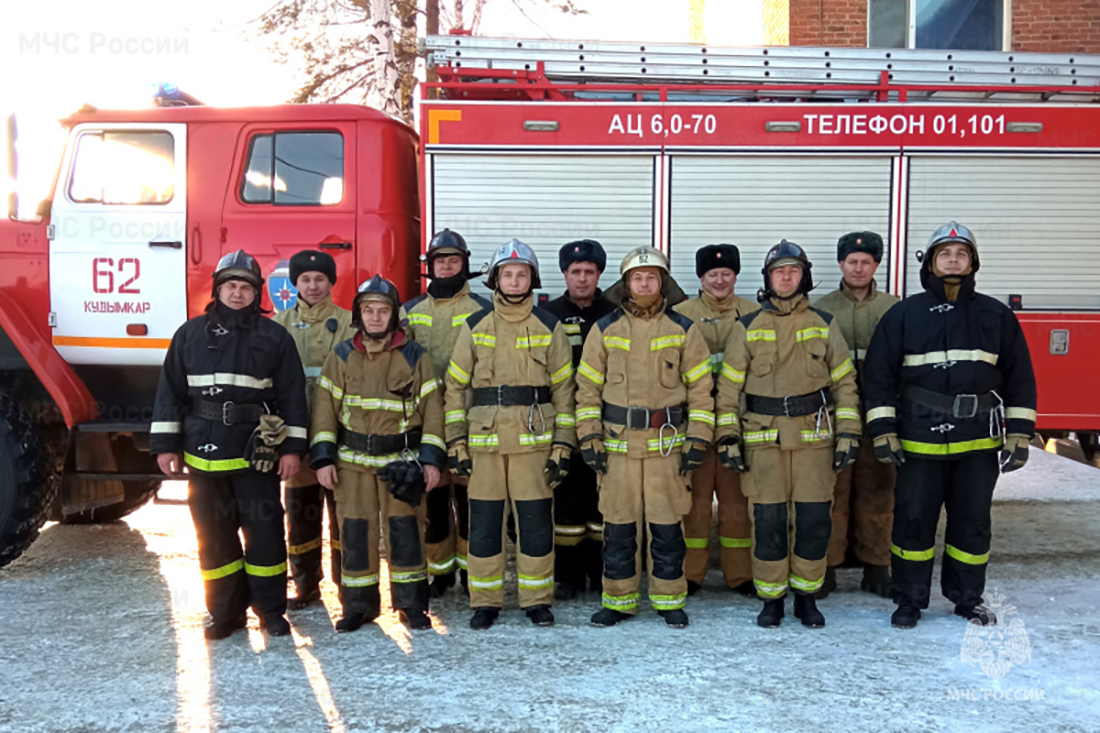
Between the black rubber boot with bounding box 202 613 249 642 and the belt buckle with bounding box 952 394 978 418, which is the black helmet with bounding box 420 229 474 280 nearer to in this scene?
the black rubber boot with bounding box 202 613 249 642

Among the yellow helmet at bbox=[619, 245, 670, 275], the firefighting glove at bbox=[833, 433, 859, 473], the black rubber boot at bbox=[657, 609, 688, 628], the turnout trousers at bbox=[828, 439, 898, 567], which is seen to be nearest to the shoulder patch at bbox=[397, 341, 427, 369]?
the yellow helmet at bbox=[619, 245, 670, 275]

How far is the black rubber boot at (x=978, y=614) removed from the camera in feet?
12.6

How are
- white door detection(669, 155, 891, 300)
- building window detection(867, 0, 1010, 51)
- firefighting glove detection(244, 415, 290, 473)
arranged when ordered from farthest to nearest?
building window detection(867, 0, 1010, 51) → white door detection(669, 155, 891, 300) → firefighting glove detection(244, 415, 290, 473)

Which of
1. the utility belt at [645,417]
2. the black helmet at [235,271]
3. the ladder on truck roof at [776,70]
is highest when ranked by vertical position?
the ladder on truck roof at [776,70]

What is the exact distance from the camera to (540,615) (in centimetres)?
386

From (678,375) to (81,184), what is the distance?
3.36m

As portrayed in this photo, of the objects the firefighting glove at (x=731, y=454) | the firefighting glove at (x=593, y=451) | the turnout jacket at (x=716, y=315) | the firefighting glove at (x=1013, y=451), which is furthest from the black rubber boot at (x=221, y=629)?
the firefighting glove at (x=1013, y=451)

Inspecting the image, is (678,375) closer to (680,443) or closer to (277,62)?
(680,443)

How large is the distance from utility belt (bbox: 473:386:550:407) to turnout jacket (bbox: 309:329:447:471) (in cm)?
21

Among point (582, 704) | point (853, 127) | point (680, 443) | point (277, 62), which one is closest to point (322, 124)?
point (680, 443)

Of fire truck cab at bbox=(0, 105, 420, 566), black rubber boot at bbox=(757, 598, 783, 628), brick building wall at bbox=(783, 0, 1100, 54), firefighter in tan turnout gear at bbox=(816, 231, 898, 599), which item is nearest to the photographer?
black rubber boot at bbox=(757, 598, 783, 628)

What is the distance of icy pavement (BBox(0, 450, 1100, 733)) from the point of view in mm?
2979

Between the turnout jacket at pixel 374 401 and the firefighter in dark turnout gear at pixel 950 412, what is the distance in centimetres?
203

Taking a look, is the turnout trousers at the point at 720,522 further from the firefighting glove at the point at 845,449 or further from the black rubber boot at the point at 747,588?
the firefighting glove at the point at 845,449
